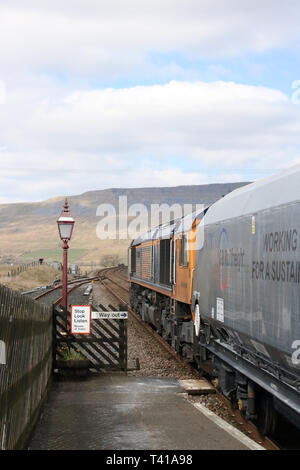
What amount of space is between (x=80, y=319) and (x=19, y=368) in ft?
21.3

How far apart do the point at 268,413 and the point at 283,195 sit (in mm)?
3076

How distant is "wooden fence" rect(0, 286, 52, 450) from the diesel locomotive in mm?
2852

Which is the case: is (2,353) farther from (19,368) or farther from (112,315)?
(112,315)

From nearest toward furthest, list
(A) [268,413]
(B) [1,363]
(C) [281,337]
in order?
(B) [1,363] → (C) [281,337] → (A) [268,413]

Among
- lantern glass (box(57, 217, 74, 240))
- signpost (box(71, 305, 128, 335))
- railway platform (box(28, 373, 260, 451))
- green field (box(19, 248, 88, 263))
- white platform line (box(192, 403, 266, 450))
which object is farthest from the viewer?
green field (box(19, 248, 88, 263))

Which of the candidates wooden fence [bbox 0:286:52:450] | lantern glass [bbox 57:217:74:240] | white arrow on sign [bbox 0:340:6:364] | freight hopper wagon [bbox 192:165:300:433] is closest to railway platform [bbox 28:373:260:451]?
wooden fence [bbox 0:286:52:450]

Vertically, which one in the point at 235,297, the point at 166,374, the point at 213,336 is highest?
the point at 235,297

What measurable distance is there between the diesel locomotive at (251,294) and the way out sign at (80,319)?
220 cm

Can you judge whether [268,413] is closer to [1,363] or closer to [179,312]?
[1,363]

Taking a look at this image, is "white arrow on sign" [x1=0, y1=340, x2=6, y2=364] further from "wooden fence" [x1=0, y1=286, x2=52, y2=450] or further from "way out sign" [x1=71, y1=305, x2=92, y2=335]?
"way out sign" [x1=71, y1=305, x2=92, y2=335]

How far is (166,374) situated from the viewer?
525 inches

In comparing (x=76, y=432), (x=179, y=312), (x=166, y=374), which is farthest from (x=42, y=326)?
(x=179, y=312)

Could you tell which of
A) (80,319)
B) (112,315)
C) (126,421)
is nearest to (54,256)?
(80,319)

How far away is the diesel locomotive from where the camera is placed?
6523mm
